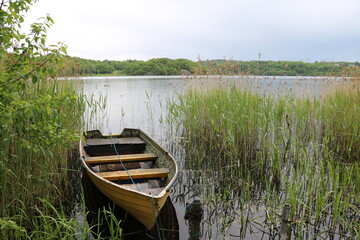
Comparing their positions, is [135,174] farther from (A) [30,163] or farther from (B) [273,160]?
(B) [273,160]

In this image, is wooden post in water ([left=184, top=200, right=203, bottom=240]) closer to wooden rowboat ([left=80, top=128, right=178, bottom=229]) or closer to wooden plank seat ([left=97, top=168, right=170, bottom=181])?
wooden rowboat ([left=80, top=128, right=178, bottom=229])

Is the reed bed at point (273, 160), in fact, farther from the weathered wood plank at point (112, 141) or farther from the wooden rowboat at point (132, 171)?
the weathered wood plank at point (112, 141)

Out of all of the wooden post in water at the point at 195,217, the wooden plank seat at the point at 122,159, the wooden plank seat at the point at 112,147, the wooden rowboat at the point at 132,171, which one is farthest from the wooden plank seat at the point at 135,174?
the wooden plank seat at the point at 112,147

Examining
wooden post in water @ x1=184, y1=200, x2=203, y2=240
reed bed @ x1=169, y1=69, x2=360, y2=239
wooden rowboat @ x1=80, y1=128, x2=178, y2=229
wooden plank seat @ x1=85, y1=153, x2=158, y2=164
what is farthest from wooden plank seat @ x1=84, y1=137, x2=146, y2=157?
wooden post in water @ x1=184, y1=200, x2=203, y2=240

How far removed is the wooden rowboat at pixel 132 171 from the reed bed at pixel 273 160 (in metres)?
0.73

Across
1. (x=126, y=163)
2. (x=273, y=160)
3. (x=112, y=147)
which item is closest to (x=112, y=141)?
Result: (x=112, y=147)

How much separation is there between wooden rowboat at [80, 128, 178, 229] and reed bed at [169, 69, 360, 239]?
73 centimetres

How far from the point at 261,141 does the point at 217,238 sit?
7.80 feet

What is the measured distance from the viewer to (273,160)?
4742 millimetres

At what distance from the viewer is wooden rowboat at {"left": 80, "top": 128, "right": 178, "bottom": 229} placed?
3.38 meters

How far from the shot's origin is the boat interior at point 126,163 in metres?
4.26

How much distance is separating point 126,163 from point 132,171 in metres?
0.80

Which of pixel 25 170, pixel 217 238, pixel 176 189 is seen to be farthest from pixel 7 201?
pixel 176 189

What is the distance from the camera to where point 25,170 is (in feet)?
10.9
